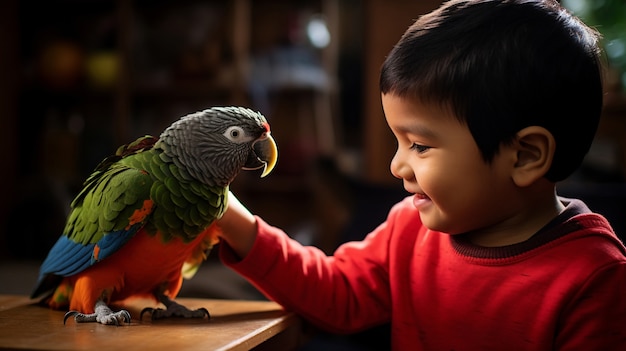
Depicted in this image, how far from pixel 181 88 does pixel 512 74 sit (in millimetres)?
2279

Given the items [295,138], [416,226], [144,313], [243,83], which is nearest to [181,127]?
[144,313]

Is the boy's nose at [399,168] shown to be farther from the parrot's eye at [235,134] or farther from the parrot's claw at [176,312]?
the parrot's claw at [176,312]

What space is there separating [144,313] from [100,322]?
98 mm

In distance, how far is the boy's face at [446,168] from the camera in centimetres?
77

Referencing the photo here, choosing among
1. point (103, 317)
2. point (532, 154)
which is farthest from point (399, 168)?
point (103, 317)

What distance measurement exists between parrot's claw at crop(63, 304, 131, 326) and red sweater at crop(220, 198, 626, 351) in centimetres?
20

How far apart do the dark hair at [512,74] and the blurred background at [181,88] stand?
1714 millimetres

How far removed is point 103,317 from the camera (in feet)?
2.40

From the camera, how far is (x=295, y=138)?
3006mm

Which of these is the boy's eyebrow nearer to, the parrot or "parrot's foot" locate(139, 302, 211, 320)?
the parrot

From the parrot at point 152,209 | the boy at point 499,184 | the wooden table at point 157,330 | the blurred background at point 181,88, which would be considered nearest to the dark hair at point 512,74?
the boy at point 499,184

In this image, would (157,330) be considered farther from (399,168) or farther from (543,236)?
(543,236)

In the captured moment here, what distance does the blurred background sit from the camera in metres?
2.58

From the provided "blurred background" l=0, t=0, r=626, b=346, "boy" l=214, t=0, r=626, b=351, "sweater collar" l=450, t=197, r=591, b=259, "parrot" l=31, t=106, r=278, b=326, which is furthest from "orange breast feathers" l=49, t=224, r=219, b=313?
"blurred background" l=0, t=0, r=626, b=346
